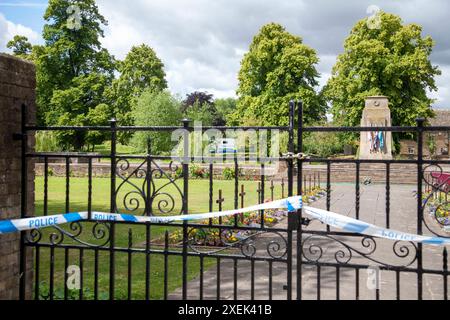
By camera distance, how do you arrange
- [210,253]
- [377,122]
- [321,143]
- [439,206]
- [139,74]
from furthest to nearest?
[139,74] < [321,143] < [377,122] < [210,253] < [439,206]

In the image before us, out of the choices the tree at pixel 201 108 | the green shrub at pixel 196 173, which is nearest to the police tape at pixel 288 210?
the green shrub at pixel 196 173

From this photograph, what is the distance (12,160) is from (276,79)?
36.2 meters

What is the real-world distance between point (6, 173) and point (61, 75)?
36.6m

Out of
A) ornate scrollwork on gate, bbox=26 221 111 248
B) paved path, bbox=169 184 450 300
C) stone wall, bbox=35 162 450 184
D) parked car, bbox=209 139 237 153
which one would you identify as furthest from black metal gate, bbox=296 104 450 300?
stone wall, bbox=35 162 450 184

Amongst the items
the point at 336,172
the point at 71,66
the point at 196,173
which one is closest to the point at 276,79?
the point at 336,172

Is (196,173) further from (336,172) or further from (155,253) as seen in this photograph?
(155,253)

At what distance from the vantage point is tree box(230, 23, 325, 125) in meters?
39.2

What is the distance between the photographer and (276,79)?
39.6 metres

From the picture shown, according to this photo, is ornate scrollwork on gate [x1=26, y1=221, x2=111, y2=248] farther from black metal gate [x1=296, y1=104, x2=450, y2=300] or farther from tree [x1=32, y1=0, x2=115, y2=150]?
tree [x1=32, y1=0, x2=115, y2=150]

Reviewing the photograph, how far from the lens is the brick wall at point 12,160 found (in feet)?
14.8

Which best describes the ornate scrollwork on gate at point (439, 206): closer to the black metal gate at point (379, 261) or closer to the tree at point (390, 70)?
the black metal gate at point (379, 261)

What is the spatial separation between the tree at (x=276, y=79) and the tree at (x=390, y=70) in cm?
325

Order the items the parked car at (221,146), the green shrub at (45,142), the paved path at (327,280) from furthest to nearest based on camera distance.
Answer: the green shrub at (45,142) < the paved path at (327,280) < the parked car at (221,146)

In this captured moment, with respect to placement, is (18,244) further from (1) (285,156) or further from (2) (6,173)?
(1) (285,156)
